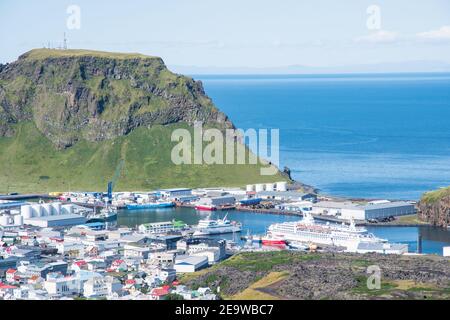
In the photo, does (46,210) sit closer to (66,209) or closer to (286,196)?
(66,209)

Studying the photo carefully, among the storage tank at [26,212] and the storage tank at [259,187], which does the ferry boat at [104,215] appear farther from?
the storage tank at [259,187]

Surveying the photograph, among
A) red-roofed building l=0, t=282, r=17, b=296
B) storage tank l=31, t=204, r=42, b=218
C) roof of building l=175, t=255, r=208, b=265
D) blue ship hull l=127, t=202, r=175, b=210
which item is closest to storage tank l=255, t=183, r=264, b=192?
blue ship hull l=127, t=202, r=175, b=210

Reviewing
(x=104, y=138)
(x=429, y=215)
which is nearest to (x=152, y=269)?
(x=429, y=215)

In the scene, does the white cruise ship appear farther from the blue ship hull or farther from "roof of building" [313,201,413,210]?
the blue ship hull

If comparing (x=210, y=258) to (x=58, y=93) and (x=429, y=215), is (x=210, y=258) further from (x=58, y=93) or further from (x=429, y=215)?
(x=58, y=93)

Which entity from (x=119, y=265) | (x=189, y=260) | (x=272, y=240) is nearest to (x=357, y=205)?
(x=272, y=240)
